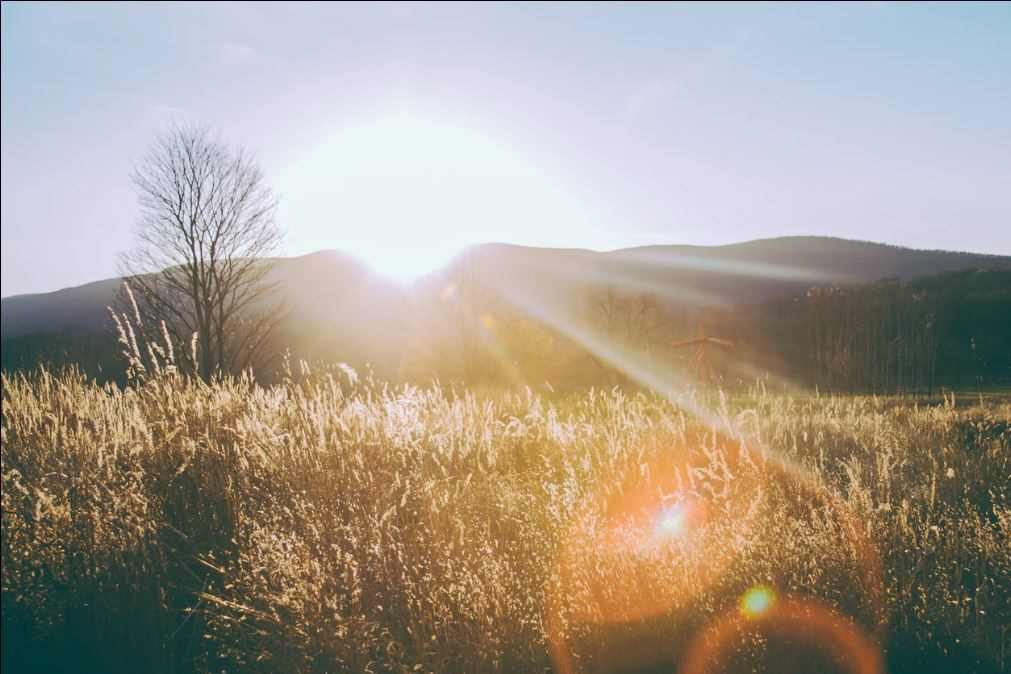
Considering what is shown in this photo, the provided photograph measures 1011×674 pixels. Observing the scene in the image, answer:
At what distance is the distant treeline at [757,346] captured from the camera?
54.6ft

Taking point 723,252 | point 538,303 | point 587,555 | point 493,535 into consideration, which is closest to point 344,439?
point 493,535

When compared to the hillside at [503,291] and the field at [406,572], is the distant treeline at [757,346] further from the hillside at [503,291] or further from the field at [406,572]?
the field at [406,572]

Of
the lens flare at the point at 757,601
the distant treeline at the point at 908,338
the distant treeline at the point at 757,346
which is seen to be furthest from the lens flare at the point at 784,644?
the distant treeline at the point at 908,338

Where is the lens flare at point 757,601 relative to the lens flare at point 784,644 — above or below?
above

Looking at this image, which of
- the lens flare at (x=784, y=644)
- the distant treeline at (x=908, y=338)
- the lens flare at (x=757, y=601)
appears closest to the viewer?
the lens flare at (x=784, y=644)

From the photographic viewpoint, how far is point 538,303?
66875 millimetres

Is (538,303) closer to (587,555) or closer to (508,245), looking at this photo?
(508,245)

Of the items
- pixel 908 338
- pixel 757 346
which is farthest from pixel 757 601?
pixel 757 346

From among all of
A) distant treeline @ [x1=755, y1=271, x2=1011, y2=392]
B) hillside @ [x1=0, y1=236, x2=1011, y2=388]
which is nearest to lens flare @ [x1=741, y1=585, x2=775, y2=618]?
distant treeline @ [x1=755, y1=271, x2=1011, y2=392]

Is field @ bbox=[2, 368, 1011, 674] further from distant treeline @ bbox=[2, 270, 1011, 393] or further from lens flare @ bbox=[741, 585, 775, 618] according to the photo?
distant treeline @ bbox=[2, 270, 1011, 393]

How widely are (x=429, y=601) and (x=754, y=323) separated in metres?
42.7

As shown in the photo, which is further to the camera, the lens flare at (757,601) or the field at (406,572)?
the lens flare at (757,601)

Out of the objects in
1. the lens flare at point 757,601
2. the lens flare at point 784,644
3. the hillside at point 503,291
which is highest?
the hillside at point 503,291

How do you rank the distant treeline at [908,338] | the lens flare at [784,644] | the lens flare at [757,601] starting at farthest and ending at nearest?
the distant treeline at [908,338] → the lens flare at [757,601] → the lens flare at [784,644]
